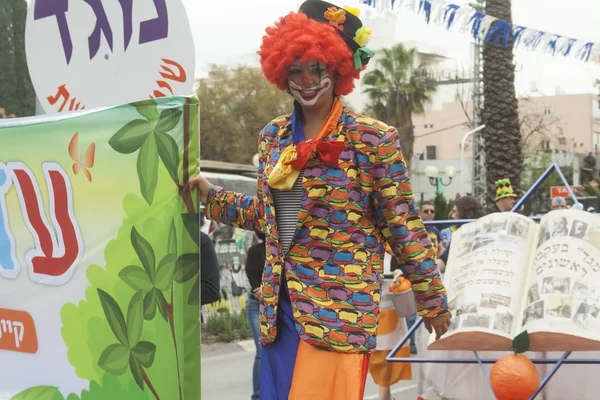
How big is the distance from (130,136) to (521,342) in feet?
6.79

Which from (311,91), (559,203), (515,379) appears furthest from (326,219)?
(559,203)

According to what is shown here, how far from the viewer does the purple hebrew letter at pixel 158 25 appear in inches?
157

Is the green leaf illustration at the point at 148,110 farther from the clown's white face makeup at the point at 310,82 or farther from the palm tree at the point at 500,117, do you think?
the palm tree at the point at 500,117

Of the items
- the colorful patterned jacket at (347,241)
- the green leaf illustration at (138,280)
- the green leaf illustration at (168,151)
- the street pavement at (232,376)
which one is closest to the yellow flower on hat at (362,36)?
the colorful patterned jacket at (347,241)

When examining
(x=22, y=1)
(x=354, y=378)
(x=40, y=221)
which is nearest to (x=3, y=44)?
(x=22, y=1)

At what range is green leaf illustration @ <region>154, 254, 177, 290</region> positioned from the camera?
11.6ft

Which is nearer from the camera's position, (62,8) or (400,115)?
(62,8)

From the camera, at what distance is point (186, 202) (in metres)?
3.62

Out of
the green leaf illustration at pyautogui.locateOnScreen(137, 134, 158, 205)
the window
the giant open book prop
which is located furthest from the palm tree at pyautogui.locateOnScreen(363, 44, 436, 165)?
the green leaf illustration at pyautogui.locateOnScreen(137, 134, 158, 205)

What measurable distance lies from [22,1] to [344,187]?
10955 millimetres

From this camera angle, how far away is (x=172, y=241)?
11.7ft

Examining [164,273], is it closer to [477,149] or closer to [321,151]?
[321,151]

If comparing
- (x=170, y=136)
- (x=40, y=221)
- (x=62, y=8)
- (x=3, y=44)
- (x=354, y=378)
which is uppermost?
(x=3, y=44)

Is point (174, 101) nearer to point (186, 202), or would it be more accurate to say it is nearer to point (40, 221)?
point (186, 202)
